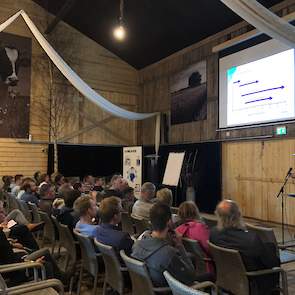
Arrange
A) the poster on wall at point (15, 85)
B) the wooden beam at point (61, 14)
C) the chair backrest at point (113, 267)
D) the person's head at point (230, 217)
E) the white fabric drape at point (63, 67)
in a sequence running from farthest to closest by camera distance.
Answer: the poster on wall at point (15, 85) < the wooden beam at point (61, 14) < the white fabric drape at point (63, 67) < the person's head at point (230, 217) < the chair backrest at point (113, 267)

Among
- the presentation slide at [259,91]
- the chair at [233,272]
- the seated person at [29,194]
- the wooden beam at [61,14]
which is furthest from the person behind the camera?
the wooden beam at [61,14]

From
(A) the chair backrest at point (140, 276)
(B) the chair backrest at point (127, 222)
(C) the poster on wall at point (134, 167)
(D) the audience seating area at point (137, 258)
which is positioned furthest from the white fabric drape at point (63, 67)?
(A) the chair backrest at point (140, 276)

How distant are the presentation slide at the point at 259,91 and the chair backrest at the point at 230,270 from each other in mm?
5231

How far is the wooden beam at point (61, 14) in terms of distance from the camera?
32.9 ft

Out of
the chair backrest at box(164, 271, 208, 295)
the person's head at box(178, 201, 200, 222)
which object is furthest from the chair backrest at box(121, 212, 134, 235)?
the chair backrest at box(164, 271, 208, 295)

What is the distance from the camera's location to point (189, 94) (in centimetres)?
1059

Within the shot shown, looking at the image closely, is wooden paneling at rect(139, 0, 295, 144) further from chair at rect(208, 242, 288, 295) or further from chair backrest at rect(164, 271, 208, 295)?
chair backrest at rect(164, 271, 208, 295)

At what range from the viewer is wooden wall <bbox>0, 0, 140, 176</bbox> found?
1097 centimetres

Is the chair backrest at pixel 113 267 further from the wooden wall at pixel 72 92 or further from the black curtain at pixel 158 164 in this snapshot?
the wooden wall at pixel 72 92

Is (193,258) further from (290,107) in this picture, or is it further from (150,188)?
(290,107)

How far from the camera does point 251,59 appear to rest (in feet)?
27.0

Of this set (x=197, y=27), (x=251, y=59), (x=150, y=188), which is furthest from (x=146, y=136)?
(x=150, y=188)

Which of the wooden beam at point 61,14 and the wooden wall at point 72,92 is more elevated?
the wooden beam at point 61,14

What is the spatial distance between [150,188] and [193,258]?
179 centimetres
